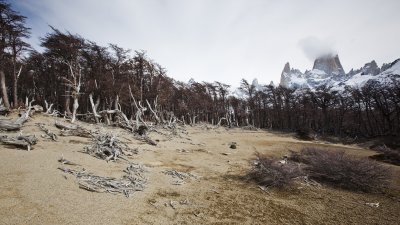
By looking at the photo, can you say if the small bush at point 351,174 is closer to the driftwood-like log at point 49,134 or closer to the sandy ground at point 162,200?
the sandy ground at point 162,200

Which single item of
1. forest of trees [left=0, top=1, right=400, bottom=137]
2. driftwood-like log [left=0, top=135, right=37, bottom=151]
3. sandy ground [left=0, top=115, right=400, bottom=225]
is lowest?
sandy ground [left=0, top=115, right=400, bottom=225]

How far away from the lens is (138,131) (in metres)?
21.2

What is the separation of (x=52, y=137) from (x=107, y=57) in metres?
20.0

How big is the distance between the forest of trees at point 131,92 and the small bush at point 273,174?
59.4 ft

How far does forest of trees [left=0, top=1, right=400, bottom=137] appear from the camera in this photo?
77.1ft

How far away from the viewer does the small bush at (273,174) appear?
1002 cm

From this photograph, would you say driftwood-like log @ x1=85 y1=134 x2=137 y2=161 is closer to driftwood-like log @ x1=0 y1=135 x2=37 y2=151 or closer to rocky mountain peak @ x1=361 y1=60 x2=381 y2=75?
driftwood-like log @ x1=0 y1=135 x2=37 y2=151

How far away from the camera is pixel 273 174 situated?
1020 centimetres

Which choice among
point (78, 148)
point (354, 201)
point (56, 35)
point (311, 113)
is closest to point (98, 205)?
point (78, 148)

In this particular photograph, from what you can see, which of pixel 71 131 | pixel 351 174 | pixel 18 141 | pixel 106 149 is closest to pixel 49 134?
pixel 71 131

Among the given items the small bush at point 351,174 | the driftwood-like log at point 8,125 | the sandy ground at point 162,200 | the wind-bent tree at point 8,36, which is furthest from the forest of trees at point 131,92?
the small bush at point 351,174

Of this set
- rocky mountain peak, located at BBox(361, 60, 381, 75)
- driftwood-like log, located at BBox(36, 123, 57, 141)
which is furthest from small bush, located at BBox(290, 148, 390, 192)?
rocky mountain peak, located at BBox(361, 60, 381, 75)

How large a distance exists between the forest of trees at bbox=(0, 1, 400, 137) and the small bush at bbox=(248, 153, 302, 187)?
18.1 m

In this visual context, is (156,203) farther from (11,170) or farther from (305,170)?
(305,170)
